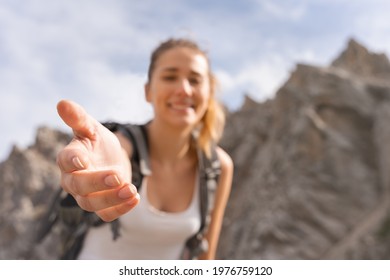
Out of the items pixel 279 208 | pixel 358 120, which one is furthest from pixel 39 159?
pixel 358 120

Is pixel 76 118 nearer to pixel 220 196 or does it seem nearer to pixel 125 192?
pixel 125 192

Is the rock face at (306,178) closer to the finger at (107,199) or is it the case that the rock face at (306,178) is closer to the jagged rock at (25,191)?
the jagged rock at (25,191)

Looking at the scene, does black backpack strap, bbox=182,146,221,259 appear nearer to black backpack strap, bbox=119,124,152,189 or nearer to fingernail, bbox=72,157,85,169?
black backpack strap, bbox=119,124,152,189

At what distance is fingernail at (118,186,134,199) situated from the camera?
168 centimetres

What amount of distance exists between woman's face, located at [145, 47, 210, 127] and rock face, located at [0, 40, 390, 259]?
2097 centimetres

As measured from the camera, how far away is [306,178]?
28.4m

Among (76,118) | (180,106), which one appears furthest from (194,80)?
(76,118)

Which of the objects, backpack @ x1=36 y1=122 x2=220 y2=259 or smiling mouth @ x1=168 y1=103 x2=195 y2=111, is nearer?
smiling mouth @ x1=168 y1=103 x2=195 y2=111

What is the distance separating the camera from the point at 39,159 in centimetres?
4200

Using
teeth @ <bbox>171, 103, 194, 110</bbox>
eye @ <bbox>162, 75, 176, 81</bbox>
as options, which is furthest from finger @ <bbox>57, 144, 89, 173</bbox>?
eye @ <bbox>162, 75, 176, 81</bbox>

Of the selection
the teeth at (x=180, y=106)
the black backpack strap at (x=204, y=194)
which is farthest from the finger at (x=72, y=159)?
the black backpack strap at (x=204, y=194)

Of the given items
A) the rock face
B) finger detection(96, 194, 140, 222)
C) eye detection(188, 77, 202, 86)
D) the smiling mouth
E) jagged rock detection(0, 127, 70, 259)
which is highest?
finger detection(96, 194, 140, 222)

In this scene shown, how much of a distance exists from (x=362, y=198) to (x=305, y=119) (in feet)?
22.4

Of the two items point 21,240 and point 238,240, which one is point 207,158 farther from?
point 21,240
